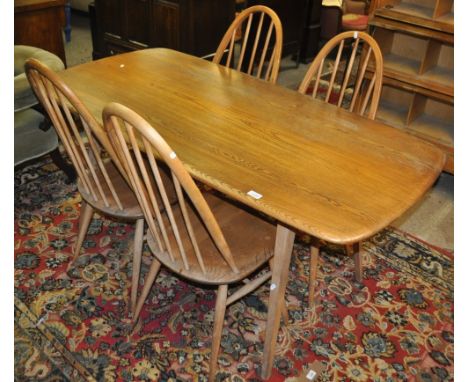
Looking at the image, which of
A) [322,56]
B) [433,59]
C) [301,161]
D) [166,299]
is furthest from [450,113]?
[166,299]

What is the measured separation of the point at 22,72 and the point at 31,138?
35 centimetres

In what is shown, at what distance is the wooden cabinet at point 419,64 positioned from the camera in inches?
93.1

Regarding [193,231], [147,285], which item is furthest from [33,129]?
[193,231]

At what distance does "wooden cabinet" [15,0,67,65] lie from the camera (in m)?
2.74

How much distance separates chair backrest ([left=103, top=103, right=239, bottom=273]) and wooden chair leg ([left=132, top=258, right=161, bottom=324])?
17 cm

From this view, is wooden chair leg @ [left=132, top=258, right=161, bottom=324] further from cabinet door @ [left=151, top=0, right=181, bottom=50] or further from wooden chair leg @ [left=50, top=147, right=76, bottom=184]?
cabinet door @ [left=151, top=0, right=181, bottom=50]

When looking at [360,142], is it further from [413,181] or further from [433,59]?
[433,59]

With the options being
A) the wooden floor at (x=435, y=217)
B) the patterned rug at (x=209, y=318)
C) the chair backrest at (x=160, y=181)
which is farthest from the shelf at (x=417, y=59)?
the chair backrest at (x=160, y=181)

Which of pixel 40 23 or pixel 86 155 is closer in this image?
pixel 86 155

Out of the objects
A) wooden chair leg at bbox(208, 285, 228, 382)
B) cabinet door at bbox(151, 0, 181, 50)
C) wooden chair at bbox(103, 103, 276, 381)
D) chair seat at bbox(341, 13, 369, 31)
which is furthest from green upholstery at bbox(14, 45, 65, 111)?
chair seat at bbox(341, 13, 369, 31)

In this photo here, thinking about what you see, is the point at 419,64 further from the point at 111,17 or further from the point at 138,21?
the point at 111,17

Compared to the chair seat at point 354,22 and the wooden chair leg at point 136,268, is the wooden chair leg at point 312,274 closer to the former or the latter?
the wooden chair leg at point 136,268

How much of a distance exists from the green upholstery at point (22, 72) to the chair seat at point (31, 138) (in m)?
0.23

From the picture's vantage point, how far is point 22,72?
7.78 ft
